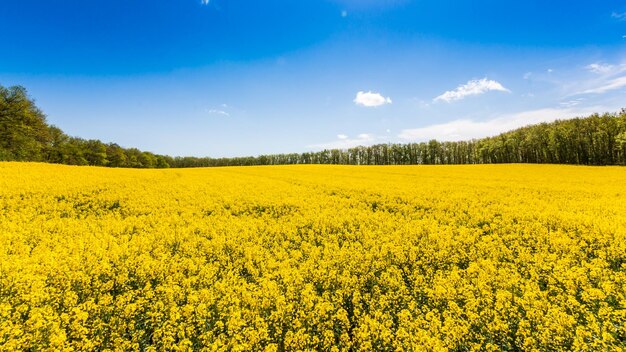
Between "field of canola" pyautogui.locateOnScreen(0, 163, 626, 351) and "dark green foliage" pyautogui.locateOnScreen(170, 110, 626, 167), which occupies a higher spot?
"dark green foliage" pyautogui.locateOnScreen(170, 110, 626, 167)

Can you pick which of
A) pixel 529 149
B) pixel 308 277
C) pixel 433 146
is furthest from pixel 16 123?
pixel 433 146

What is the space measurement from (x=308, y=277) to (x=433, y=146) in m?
119

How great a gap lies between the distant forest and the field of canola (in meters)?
36.2

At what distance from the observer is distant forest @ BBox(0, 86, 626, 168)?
4188cm

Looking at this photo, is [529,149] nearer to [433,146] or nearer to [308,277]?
[433,146]

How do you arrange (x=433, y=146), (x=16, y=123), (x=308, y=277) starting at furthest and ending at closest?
1. (x=433, y=146)
2. (x=16, y=123)
3. (x=308, y=277)

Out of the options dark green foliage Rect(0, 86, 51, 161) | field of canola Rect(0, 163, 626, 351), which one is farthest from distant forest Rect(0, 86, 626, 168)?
field of canola Rect(0, 163, 626, 351)

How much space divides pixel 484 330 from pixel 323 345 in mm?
3357

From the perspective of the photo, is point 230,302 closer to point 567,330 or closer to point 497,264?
point 567,330

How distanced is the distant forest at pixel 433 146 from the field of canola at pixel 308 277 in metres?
36.2

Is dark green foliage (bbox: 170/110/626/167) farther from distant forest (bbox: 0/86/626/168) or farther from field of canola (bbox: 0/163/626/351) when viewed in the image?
field of canola (bbox: 0/163/626/351)

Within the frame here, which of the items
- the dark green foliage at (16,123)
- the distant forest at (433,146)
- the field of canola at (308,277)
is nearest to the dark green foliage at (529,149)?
the distant forest at (433,146)

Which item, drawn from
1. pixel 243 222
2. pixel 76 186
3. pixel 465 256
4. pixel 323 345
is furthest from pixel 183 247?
pixel 76 186

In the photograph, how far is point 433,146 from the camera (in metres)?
116
